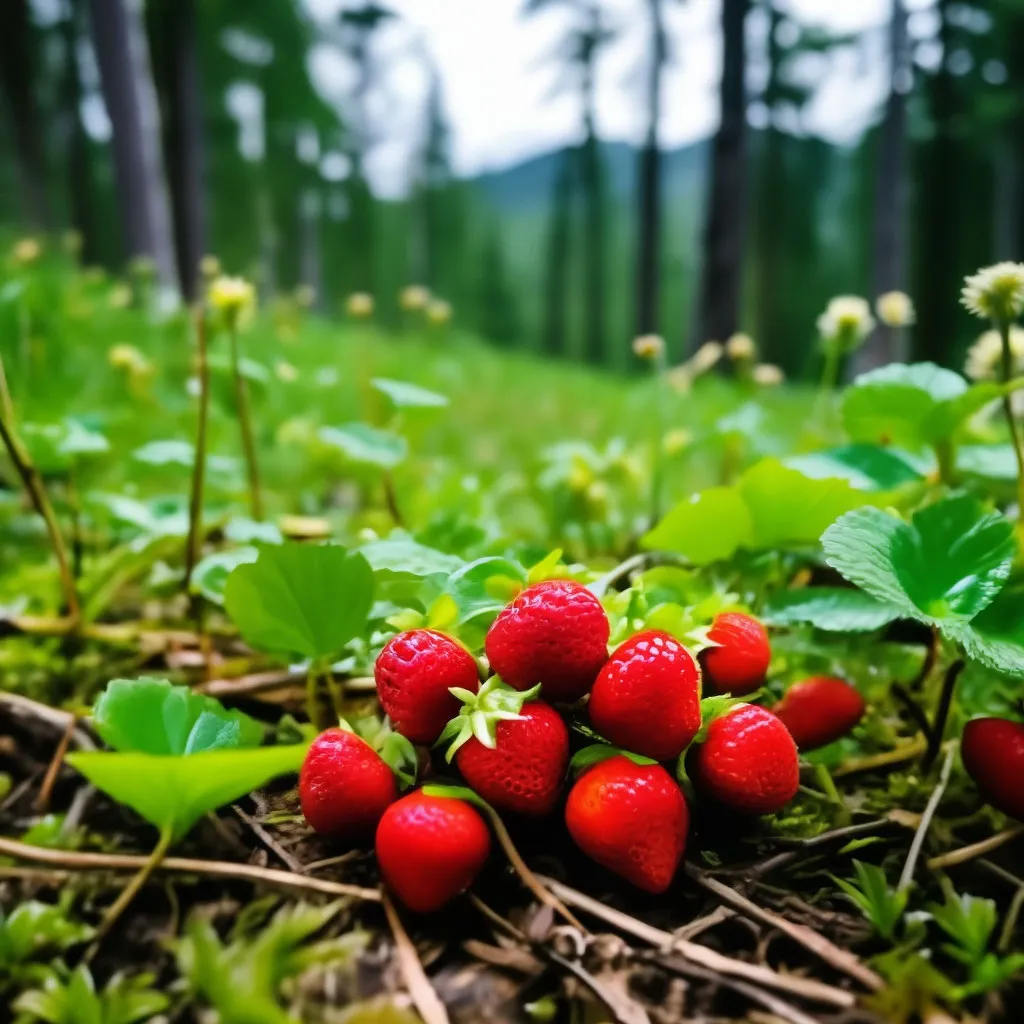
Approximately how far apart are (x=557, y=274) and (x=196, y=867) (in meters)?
21.4

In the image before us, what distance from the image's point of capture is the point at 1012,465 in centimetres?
93

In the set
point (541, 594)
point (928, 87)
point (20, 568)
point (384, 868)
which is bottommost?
point (20, 568)

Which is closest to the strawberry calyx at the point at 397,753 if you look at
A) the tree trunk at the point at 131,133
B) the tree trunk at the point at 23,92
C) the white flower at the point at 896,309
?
the white flower at the point at 896,309

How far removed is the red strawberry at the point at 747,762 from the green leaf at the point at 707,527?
0.80ft

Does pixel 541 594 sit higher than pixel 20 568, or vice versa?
pixel 541 594

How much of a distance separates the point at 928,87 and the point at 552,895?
977 centimetres

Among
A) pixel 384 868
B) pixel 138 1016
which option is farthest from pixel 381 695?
pixel 138 1016

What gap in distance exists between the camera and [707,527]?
777 mm

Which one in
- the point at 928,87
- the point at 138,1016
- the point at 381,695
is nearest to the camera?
the point at 138,1016

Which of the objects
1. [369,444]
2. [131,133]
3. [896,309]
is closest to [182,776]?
[369,444]

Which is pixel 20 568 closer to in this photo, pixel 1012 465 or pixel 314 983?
pixel 314 983

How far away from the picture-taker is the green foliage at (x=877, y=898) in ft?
1.64

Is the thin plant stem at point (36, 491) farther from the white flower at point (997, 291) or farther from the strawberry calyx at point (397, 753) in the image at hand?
the white flower at point (997, 291)

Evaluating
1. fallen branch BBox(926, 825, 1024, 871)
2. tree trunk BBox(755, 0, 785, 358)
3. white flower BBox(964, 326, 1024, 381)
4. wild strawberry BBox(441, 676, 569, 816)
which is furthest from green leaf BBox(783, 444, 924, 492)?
tree trunk BBox(755, 0, 785, 358)
